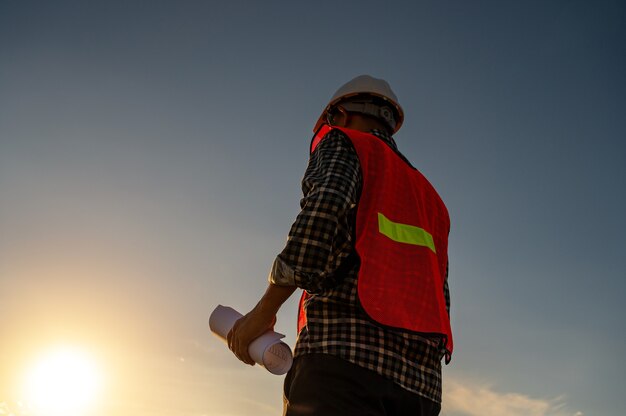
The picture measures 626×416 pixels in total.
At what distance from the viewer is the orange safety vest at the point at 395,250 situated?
123 inches

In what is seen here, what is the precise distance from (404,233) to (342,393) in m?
0.97

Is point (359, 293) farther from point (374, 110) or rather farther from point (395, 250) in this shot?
point (374, 110)

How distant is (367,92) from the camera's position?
4.05 m

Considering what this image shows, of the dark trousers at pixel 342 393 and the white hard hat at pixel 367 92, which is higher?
the white hard hat at pixel 367 92

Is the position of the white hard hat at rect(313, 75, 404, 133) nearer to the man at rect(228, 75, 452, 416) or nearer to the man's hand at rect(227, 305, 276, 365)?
the man at rect(228, 75, 452, 416)

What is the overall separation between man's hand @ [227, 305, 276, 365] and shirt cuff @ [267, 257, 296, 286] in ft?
0.79

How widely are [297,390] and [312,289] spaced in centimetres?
52

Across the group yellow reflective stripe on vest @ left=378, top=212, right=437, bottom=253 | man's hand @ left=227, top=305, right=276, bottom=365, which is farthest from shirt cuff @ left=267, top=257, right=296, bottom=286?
yellow reflective stripe on vest @ left=378, top=212, right=437, bottom=253

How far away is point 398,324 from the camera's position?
309 cm

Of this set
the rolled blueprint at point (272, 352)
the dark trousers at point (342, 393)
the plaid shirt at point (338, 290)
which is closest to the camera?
the dark trousers at point (342, 393)

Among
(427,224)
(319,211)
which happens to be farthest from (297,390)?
(427,224)

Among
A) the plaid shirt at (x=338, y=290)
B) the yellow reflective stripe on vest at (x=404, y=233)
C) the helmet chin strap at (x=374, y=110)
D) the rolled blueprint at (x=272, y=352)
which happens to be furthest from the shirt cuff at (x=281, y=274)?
the helmet chin strap at (x=374, y=110)

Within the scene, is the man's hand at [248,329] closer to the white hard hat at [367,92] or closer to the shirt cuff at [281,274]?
the shirt cuff at [281,274]

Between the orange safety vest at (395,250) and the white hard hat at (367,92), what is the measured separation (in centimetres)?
48
